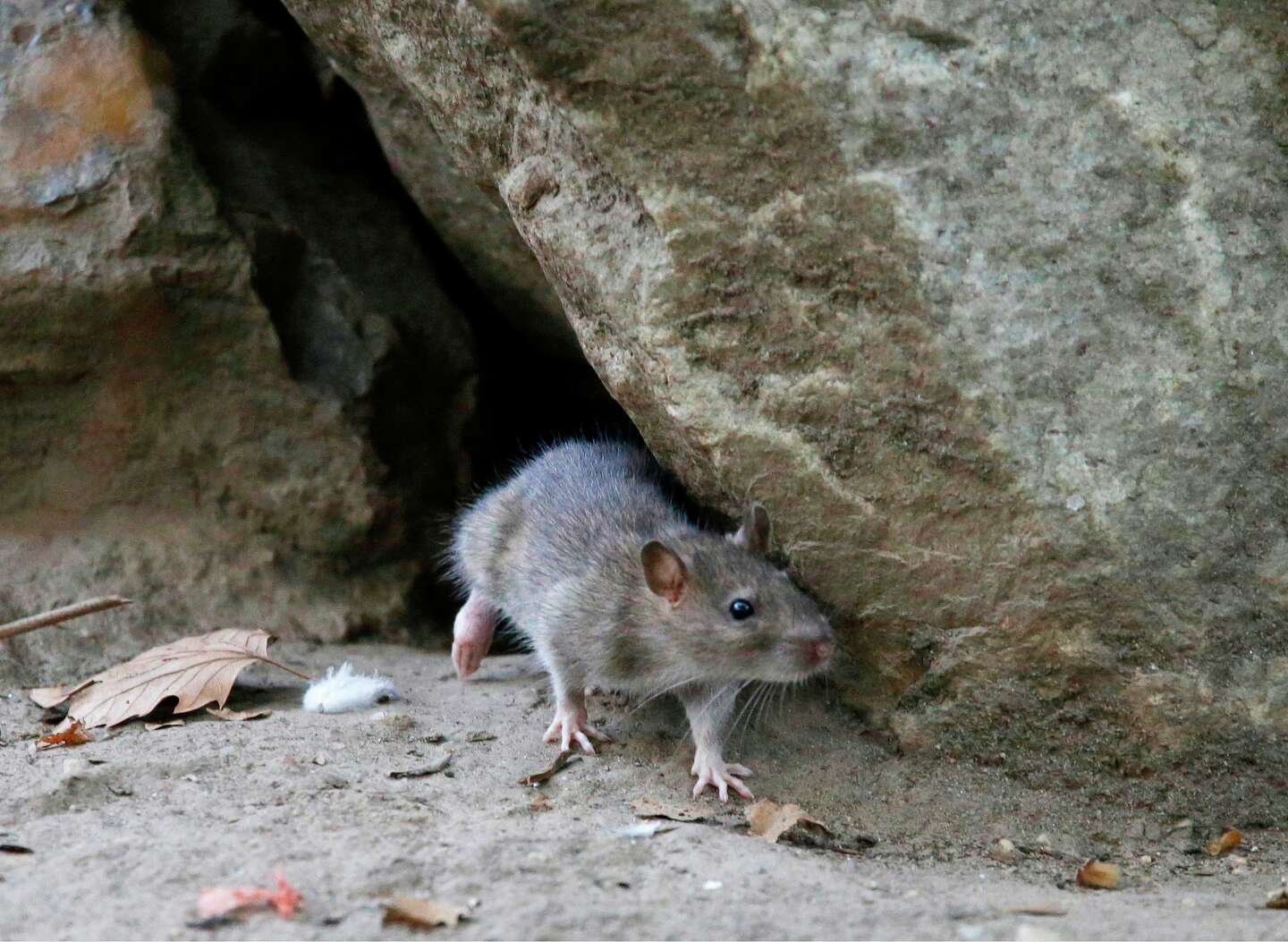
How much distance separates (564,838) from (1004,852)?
141 centimetres

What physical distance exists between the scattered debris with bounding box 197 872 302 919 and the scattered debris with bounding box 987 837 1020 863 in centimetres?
214

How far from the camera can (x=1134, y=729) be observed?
433cm

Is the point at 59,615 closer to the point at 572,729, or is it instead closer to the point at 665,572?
the point at 572,729

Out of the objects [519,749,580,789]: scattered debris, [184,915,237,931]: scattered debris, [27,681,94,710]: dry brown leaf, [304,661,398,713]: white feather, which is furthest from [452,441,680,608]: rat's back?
[184,915,237,931]: scattered debris

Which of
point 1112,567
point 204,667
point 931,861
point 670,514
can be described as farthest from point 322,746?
point 1112,567

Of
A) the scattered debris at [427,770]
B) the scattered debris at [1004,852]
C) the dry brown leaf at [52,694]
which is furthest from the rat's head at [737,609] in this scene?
the dry brown leaf at [52,694]

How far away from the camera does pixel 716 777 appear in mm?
4660

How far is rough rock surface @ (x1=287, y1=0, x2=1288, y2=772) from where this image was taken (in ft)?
13.2

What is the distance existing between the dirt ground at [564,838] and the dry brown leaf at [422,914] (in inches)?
1.7

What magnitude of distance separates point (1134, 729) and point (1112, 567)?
1.93ft

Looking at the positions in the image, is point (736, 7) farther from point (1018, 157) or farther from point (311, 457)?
point (311, 457)

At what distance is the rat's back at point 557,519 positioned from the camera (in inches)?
217

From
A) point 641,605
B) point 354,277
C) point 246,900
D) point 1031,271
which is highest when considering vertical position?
point 1031,271

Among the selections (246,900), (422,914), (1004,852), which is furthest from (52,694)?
(1004,852)
